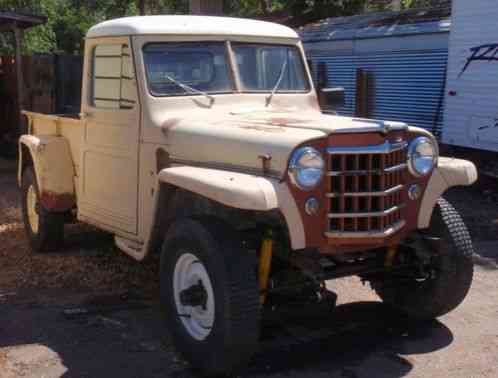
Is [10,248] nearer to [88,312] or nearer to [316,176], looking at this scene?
[88,312]

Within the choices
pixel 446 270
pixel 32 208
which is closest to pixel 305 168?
pixel 446 270

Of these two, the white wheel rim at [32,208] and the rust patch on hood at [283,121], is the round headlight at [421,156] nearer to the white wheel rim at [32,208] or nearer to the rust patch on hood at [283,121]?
the rust patch on hood at [283,121]

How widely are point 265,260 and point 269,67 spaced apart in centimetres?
195

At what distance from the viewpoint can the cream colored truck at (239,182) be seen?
150 inches

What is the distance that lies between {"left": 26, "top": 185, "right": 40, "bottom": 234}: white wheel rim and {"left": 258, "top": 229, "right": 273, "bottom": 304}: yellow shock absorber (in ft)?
10.3

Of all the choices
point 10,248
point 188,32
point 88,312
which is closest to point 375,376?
point 88,312

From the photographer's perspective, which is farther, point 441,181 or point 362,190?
point 441,181

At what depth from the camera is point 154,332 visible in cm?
467

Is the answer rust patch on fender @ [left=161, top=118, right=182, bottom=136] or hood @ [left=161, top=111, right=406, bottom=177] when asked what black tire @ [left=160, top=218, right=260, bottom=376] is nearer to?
hood @ [left=161, top=111, right=406, bottom=177]

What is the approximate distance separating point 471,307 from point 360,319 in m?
0.93

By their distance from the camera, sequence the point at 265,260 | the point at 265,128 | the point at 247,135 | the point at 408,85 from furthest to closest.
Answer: the point at 408,85 < the point at 265,128 < the point at 247,135 < the point at 265,260

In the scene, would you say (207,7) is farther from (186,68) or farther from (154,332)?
(154,332)

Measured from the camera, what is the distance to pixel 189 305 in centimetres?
404

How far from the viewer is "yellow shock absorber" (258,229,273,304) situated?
397 centimetres
